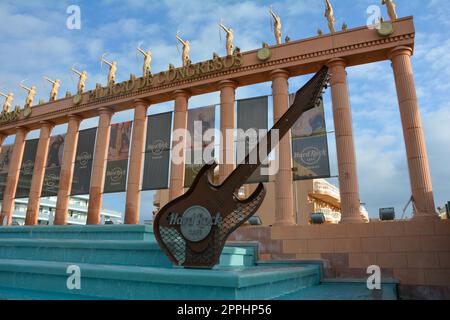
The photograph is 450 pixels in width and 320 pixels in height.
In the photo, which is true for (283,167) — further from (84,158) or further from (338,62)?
(84,158)

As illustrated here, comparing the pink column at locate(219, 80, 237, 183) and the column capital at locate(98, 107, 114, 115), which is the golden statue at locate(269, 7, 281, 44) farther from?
the column capital at locate(98, 107, 114, 115)

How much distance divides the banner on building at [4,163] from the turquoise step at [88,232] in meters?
11.0

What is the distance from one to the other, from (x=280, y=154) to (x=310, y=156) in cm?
144

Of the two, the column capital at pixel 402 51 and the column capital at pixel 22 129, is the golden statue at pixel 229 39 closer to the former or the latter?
the column capital at pixel 402 51

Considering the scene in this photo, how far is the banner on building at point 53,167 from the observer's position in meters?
23.0

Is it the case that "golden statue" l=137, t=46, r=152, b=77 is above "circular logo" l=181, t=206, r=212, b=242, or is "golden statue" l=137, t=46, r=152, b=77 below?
above

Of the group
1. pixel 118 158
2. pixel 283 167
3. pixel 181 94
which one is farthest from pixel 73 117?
pixel 283 167

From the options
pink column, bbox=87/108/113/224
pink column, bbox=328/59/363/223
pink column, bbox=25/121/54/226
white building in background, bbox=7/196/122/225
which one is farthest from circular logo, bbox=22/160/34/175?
white building in background, bbox=7/196/122/225

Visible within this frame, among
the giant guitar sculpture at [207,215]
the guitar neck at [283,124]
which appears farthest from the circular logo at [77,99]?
the guitar neck at [283,124]

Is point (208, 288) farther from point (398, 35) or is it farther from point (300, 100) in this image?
point (398, 35)

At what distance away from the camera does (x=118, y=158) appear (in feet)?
68.4

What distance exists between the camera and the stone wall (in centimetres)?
1161

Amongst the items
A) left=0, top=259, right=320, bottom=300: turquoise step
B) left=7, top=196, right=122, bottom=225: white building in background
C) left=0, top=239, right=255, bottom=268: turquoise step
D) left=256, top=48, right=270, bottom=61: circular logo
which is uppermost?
left=256, top=48, right=270, bottom=61: circular logo
